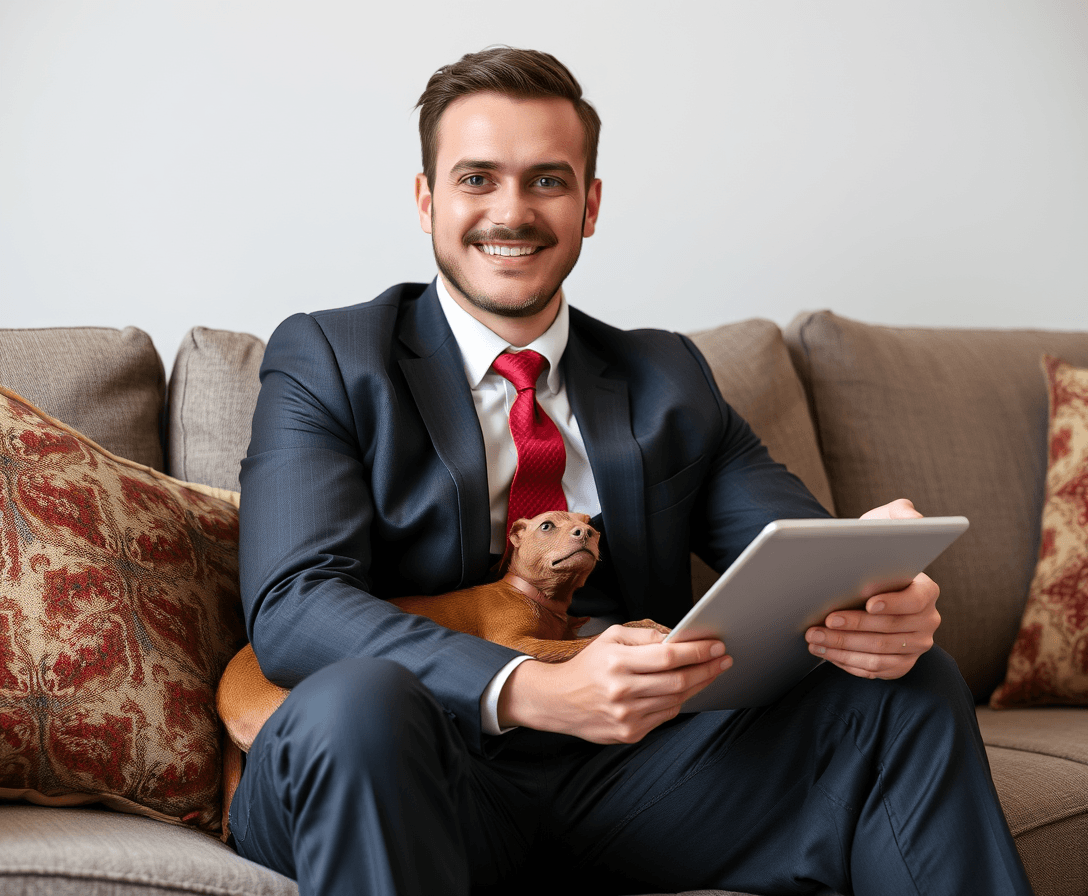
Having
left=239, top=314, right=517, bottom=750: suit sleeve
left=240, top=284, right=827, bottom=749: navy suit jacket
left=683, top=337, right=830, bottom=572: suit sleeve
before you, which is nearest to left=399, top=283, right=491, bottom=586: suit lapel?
left=240, top=284, right=827, bottom=749: navy suit jacket

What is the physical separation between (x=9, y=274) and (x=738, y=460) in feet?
4.73

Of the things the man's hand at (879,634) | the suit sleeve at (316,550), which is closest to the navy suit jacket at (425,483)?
the suit sleeve at (316,550)

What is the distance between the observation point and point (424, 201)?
163cm

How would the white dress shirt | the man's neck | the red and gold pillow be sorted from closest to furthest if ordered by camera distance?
the white dress shirt < the man's neck < the red and gold pillow

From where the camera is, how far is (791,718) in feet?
3.77

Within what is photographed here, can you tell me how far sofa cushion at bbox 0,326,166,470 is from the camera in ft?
4.86

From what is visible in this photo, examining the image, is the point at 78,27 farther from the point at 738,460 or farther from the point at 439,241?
the point at 738,460

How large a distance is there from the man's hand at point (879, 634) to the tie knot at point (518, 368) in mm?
597

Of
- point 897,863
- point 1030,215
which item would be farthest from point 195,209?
point 1030,215

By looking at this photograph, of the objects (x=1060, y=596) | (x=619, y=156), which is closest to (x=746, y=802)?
(x=1060, y=596)

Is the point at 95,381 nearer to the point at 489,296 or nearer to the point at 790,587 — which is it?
the point at 489,296

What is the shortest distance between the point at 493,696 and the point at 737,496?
2.25 ft

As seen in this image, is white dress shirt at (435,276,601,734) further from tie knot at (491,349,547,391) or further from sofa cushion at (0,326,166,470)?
sofa cushion at (0,326,166,470)

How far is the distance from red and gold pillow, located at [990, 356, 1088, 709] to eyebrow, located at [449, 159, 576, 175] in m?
1.21
